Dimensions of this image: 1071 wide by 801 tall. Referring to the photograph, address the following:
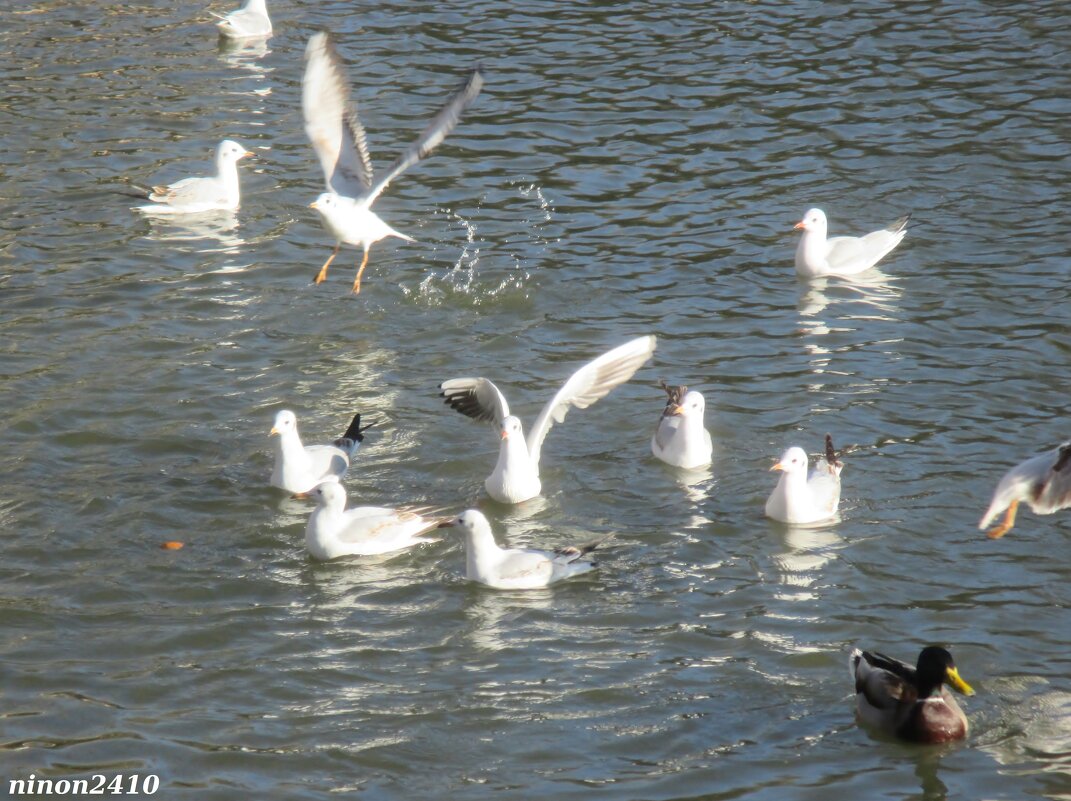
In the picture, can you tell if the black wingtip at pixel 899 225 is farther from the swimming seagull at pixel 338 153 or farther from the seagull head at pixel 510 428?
the seagull head at pixel 510 428

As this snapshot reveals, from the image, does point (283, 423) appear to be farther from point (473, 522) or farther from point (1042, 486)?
point (1042, 486)

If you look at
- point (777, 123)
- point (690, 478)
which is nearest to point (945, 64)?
point (777, 123)

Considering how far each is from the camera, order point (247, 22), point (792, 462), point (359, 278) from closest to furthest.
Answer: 1. point (792, 462)
2. point (359, 278)
3. point (247, 22)

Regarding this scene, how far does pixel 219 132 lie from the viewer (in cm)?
1772

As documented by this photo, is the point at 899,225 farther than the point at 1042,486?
Yes

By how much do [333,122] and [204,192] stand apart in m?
2.78

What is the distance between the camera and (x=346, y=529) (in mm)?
9336

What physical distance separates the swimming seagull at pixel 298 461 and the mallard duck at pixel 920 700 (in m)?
4.09

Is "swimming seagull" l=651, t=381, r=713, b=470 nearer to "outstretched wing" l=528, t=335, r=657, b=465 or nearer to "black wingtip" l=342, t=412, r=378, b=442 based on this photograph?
"outstretched wing" l=528, t=335, r=657, b=465

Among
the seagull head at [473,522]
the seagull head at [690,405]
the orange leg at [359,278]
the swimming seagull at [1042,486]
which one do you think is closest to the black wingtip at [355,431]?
the seagull head at [473,522]

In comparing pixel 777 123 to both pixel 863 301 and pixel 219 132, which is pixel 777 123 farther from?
pixel 219 132

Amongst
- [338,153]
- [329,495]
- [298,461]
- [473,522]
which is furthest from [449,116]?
[473,522]

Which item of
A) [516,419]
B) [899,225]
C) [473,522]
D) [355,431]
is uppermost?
[899,225]

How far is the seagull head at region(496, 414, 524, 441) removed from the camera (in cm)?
999
